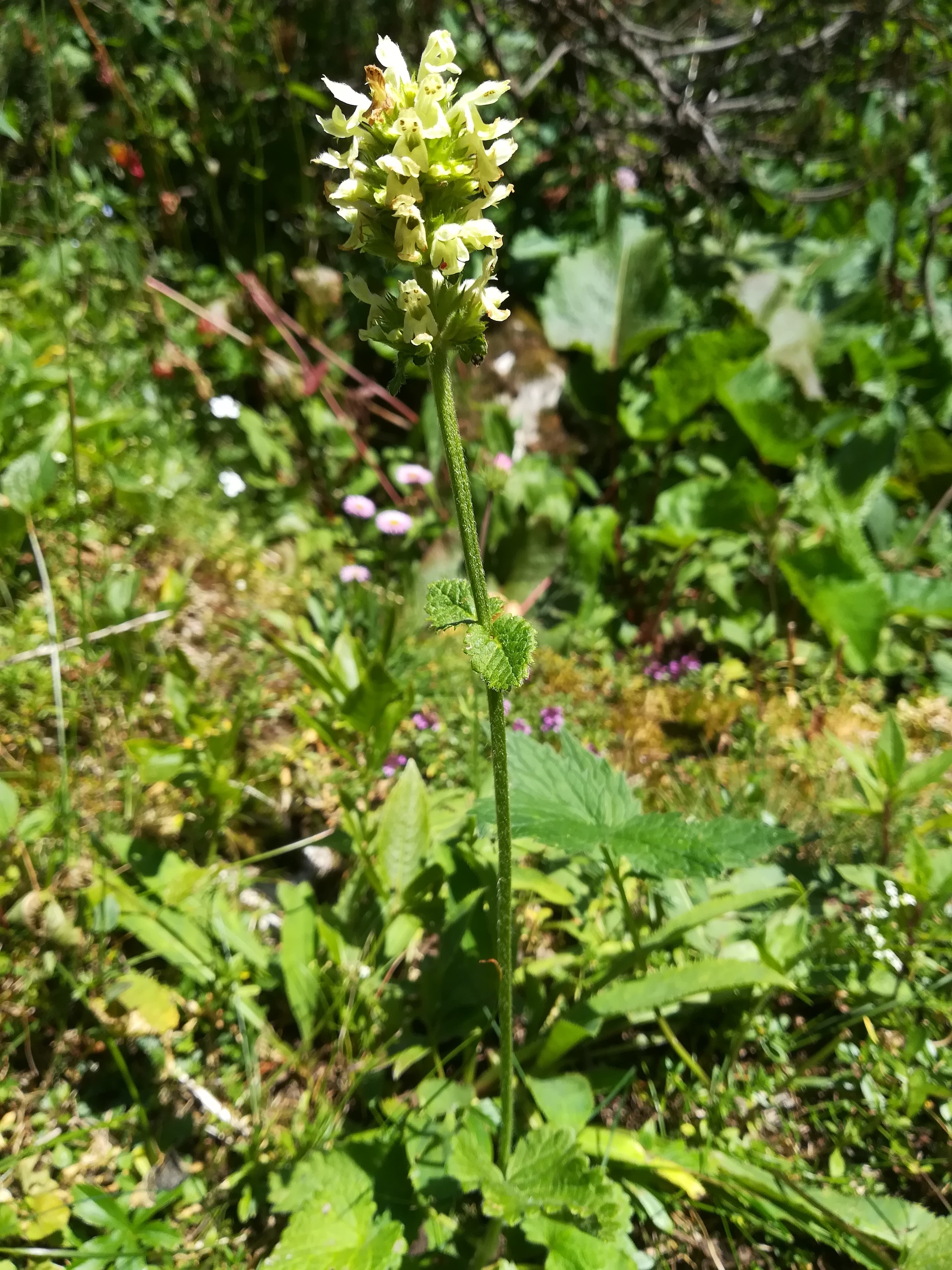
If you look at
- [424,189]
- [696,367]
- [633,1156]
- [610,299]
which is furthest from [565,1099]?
[610,299]

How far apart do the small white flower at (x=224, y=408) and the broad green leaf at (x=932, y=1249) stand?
3333 mm

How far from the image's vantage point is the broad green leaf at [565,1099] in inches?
61.2

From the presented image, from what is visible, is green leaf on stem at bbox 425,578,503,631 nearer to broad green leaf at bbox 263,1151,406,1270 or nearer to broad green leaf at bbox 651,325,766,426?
broad green leaf at bbox 263,1151,406,1270

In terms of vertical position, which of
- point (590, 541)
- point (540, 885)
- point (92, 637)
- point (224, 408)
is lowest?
point (540, 885)

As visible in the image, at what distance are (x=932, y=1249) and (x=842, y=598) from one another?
198 cm

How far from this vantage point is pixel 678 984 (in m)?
1.58

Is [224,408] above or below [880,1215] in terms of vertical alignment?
above

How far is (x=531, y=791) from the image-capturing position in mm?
1564

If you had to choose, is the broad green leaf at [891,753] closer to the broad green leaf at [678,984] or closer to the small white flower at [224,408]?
the broad green leaf at [678,984]

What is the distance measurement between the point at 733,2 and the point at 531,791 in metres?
5.53

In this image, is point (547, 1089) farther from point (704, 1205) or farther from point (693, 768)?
point (693, 768)

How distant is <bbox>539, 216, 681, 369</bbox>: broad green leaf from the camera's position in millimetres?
3539

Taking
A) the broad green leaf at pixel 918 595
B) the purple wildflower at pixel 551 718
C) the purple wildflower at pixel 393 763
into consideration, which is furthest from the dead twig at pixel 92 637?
the broad green leaf at pixel 918 595

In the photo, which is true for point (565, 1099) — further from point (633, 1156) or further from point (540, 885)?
point (540, 885)
